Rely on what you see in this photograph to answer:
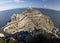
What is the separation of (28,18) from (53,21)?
1.06 m

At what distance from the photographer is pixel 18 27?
12367 millimetres

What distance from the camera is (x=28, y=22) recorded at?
12.4 meters

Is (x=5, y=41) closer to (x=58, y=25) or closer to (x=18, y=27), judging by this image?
(x=18, y=27)

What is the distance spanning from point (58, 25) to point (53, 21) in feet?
0.95

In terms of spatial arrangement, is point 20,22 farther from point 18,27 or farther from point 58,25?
point 58,25

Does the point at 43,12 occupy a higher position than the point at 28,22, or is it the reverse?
the point at 43,12

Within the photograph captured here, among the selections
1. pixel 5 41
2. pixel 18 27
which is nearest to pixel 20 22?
pixel 18 27

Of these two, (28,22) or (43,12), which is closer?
(28,22)

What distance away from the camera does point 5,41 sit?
39.4 ft

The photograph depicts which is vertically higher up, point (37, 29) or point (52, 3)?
point (52, 3)

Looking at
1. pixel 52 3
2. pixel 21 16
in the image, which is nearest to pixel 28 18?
pixel 21 16

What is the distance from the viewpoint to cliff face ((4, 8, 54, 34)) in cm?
1235

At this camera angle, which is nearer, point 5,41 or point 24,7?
point 5,41

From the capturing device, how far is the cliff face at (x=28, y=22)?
1235 cm
